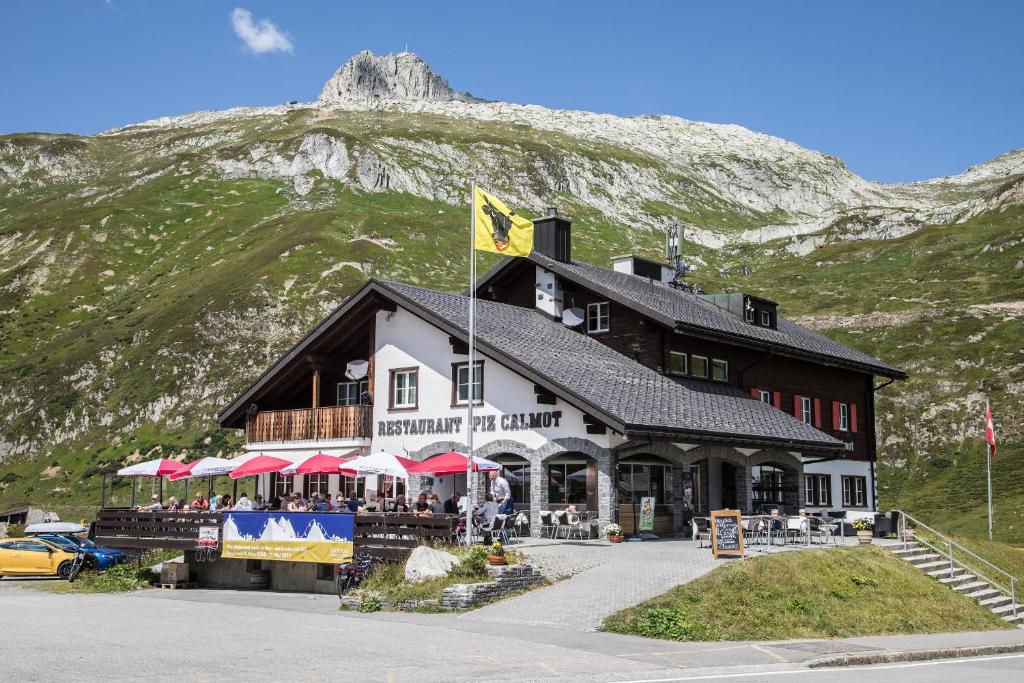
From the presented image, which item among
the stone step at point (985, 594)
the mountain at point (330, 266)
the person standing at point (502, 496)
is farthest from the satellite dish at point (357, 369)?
the mountain at point (330, 266)

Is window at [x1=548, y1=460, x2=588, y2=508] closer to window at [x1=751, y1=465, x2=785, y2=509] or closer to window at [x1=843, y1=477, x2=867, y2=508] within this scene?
window at [x1=751, y1=465, x2=785, y2=509]

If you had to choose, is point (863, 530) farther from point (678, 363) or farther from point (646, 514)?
point (678, 363)

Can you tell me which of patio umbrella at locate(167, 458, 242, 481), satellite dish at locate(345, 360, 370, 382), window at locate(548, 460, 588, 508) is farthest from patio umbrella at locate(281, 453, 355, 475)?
satellite dish at locate(345, 360, 370, 382)

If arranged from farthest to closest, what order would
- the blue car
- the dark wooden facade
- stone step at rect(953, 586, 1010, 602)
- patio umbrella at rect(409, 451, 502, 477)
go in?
the dark wooden facade, the blue car, patio umbrella at rect(409, 451, 502, 477), stone step at rect(953, 586, 1010, 602)

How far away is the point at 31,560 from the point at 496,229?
17.5 metres

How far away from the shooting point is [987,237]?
97.1m

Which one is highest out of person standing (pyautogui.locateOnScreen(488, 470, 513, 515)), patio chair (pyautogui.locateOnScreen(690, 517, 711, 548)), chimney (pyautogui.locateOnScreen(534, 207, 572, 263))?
chimney (pyautogui.locateOnScreen(534, 207, 572, 263))

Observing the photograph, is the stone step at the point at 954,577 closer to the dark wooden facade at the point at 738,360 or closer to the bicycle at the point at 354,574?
the dark wooden facade at the point at 738,360

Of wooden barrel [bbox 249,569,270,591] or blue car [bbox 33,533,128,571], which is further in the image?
blue car [bbox 33,533,128,571]

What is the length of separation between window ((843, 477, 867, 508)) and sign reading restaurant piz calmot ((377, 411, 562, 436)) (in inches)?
682

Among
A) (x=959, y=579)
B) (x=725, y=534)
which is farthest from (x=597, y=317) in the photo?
(x=959, y=579)

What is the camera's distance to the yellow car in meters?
30.1

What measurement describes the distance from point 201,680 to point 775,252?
118684 millimetres

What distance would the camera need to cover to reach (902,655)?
16.1m
